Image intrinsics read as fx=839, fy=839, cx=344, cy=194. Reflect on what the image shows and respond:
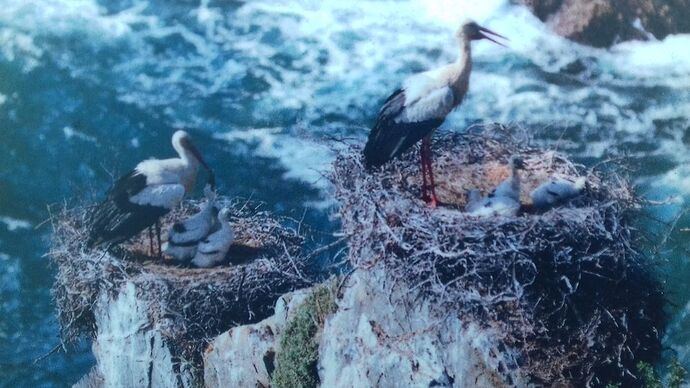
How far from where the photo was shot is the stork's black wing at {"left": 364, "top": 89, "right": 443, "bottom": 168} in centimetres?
306

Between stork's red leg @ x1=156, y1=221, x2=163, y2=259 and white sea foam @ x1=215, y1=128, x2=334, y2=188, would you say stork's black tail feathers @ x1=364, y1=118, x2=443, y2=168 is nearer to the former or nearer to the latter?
white sea foam @ x1=215, y1=128, x2=334, y2=188

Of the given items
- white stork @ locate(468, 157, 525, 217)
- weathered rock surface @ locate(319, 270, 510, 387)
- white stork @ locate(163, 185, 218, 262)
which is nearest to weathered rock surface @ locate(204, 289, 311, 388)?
weathered rock surface @ locate(319, 270, 510, 387)

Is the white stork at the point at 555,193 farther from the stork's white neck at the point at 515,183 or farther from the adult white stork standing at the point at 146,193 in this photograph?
the adult white stork standing at the point at 146,193

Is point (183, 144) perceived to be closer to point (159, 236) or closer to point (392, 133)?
point (159, 236)

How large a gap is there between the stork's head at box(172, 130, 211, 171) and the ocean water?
0.19ft

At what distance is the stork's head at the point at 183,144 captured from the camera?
136 inches

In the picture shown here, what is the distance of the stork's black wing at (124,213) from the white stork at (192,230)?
14cm

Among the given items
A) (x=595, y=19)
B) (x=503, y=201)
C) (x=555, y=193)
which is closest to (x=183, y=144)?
(x=503, y=201)

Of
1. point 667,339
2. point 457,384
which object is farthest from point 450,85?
point 667,339

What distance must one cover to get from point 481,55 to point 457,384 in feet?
4.54

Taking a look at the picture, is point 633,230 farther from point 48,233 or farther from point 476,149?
point 48,233

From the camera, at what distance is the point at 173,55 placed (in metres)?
3.55

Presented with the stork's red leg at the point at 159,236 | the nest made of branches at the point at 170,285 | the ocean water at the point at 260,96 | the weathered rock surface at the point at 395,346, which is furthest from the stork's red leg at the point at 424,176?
the stork's red leg at the point at 159,236

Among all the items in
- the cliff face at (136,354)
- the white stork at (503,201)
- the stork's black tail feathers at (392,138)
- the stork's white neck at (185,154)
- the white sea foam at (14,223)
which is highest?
the stork's black tail feathers at (392,138)
